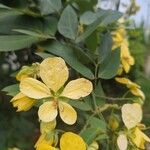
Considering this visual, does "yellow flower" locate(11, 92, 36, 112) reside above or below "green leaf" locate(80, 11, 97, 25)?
below

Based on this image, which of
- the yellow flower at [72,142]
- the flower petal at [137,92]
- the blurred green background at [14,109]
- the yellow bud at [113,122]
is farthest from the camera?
the blurred green background at [14,109]

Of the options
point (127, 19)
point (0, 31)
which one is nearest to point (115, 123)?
point (0, 31)

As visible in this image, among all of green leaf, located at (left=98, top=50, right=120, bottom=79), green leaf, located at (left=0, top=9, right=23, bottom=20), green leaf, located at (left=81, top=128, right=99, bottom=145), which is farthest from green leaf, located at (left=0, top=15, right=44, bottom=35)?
green leaf, located at (left=81, top=128, right=99, bottom=145)

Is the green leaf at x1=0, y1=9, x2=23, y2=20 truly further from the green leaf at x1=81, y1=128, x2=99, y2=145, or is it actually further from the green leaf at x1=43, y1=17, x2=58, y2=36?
the green leaf at x1=81, y1=128, x2=99, y2=145

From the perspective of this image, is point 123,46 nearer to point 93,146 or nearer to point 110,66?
point 110,66

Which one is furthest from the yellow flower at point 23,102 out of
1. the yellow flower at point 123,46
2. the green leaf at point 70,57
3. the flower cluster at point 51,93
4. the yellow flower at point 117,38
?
the yellow flower at point 117,38

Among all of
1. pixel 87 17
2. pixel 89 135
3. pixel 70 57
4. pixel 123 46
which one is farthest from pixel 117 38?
pixel 89 135

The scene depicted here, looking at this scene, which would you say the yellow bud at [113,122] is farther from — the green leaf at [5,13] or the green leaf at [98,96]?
the green leaf at [5,13]
